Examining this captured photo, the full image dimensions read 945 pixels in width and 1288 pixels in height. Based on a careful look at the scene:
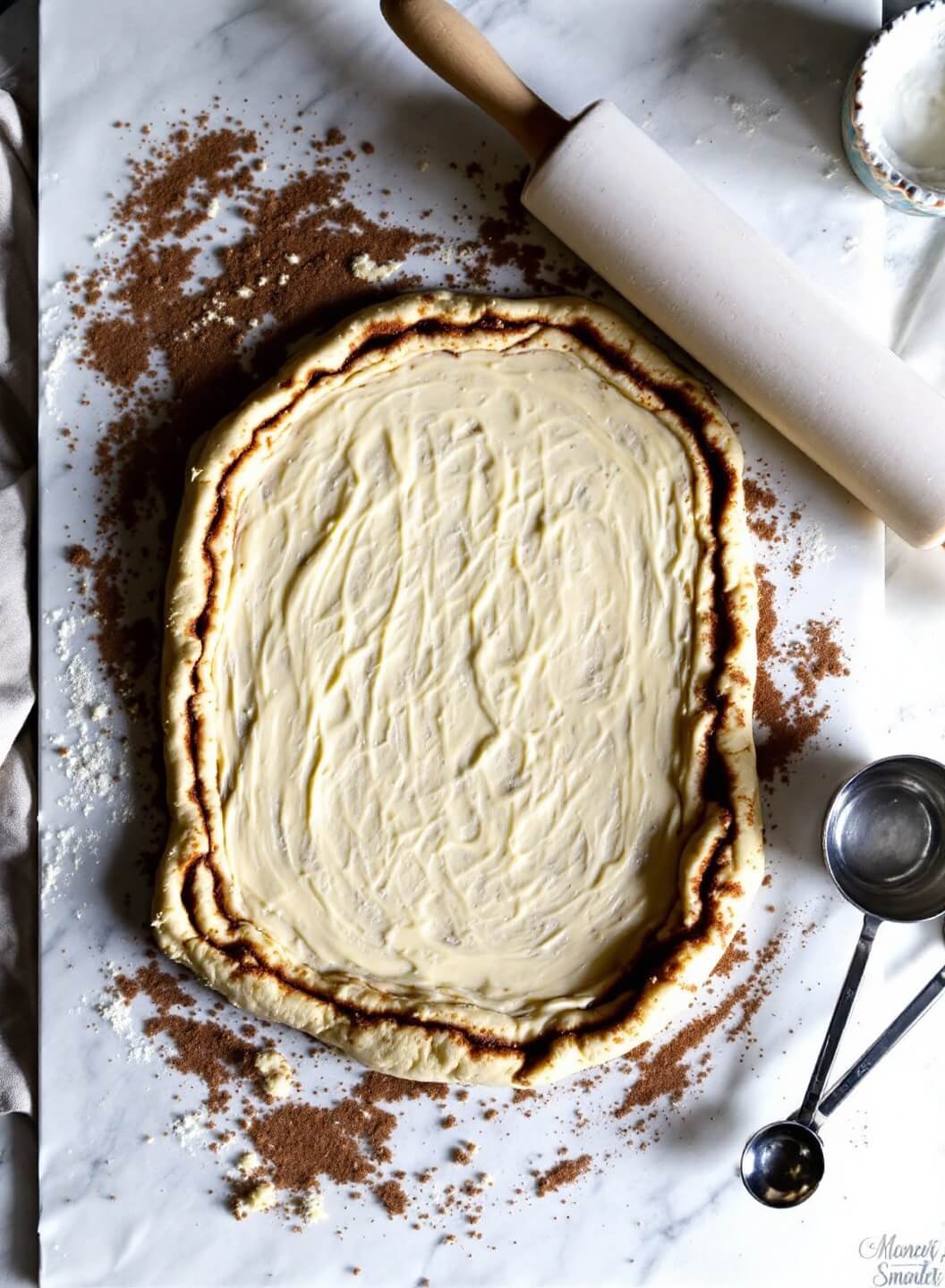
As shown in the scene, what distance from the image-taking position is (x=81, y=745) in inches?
101

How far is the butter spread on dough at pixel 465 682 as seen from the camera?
8.01 feet

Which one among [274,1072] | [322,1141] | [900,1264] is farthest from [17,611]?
[900,1264]

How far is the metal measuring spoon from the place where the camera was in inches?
94.5

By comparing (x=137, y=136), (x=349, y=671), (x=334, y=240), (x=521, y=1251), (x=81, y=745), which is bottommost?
(x=521, y=1251)

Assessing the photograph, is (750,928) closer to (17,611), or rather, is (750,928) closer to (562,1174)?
(562,1174)

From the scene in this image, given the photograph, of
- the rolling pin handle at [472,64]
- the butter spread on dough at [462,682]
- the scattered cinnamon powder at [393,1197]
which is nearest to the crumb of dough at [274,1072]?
the butter spread on dough at [462,682]

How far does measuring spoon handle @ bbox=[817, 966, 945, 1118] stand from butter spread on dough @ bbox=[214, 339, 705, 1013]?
20.6 inches

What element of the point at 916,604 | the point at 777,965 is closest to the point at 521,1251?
the point at 777,965

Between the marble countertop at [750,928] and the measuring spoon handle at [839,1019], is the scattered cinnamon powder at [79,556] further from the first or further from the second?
the measuring spoon handle at [839,1019]

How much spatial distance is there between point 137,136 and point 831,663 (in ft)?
6.60

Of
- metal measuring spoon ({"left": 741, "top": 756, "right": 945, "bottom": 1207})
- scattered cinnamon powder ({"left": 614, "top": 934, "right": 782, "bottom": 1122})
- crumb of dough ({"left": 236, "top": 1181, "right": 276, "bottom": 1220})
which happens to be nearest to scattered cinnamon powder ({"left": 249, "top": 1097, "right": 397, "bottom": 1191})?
crumb of dough ({"left": 236, "top": 1181, "right": 276, "bottom": 1220})

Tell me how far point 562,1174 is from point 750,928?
70 cm

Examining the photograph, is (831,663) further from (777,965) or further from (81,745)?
(81,745)

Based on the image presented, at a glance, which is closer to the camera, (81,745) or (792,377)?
(792,377)
